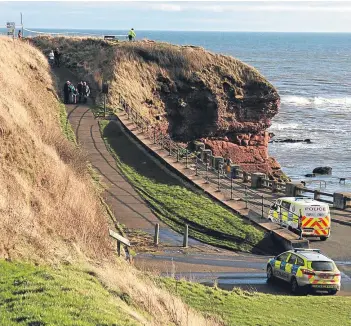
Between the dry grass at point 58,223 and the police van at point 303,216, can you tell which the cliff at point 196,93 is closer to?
the police van at point 303,216

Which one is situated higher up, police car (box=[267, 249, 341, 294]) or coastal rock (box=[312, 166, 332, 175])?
police car (box=[267, 249, 341, 294])

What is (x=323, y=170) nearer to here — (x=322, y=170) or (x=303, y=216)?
(x=322, y=170)

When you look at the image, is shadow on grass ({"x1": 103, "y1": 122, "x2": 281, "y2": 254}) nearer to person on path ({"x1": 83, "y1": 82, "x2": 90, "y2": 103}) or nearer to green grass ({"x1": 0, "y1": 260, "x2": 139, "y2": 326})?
green grass ({"x1": 0, "y1": 260, "x2": 139, "y2": 326})

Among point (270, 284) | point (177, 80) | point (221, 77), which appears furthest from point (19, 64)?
point (270, 284)

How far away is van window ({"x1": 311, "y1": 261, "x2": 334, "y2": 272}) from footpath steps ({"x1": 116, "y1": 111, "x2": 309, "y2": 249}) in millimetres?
3210

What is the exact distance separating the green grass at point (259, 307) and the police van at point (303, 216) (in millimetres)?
7520

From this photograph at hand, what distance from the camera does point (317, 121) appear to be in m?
81.2

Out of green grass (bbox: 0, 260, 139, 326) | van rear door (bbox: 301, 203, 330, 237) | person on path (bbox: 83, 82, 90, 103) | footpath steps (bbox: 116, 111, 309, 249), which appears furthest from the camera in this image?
person on path (bbox: 83, 82, 90, 103)

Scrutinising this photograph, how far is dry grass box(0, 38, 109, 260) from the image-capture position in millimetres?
13438

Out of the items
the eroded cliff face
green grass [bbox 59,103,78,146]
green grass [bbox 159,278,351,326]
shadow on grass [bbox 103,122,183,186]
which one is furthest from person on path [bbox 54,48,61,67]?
green grass [bbox 159,278,351,326]

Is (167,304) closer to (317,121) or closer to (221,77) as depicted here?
(221,77)

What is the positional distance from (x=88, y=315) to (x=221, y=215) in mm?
14341

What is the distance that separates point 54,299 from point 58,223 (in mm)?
4994

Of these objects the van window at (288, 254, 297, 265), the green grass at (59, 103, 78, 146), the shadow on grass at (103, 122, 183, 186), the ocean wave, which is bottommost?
the ocean wave
